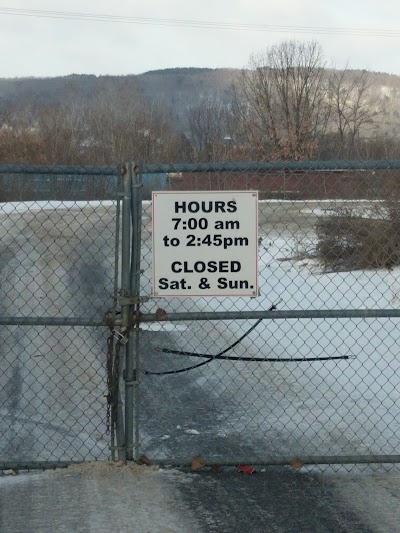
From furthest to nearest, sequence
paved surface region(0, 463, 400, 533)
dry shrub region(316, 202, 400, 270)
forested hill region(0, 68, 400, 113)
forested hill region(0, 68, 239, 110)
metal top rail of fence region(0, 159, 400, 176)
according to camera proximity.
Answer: forested hill region(0, 68, 239, 110) < forested hill region(0, 68, 400, 113) < dry shrub region(316, 202, 400, 270) < metal top rail of fence region(0, 159, 400, 176) < paved surface region(0, 463, 400, 533)

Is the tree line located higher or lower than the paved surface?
higher

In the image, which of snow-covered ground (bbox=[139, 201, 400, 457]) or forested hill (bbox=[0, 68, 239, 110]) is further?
forested hill (bbox=[0, 68, 239, 110])

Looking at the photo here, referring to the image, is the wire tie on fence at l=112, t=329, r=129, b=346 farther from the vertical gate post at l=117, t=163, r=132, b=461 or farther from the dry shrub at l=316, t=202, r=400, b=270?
the dry shrub at l=316, t=202, r=400, b=270

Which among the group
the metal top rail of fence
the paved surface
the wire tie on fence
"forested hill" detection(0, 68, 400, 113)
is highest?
"forested hill" detection(0, 68, 400, 113)

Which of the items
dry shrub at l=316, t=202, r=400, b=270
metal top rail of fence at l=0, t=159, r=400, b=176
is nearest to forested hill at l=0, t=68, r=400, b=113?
dry shrub at l=316, t=202, r=400, b=270

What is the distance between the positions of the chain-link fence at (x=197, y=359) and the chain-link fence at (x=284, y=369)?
0.05 feet

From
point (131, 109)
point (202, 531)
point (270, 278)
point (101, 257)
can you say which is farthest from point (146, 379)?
point (131, 109)

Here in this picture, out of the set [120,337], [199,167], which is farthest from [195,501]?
[199,167]

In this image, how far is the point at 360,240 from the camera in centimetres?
1230

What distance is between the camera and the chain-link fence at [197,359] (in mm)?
5383

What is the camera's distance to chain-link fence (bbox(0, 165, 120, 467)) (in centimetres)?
586

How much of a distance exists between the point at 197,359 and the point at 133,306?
3354 mm

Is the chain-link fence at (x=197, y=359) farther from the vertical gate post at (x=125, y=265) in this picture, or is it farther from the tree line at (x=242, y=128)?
the tree line at (x=242, y=128)

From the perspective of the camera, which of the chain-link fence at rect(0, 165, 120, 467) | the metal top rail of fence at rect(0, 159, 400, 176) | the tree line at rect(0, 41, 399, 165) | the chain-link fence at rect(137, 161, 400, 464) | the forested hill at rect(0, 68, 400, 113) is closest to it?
the metal top rail of fence at rect(0, 159, 400, 176)
